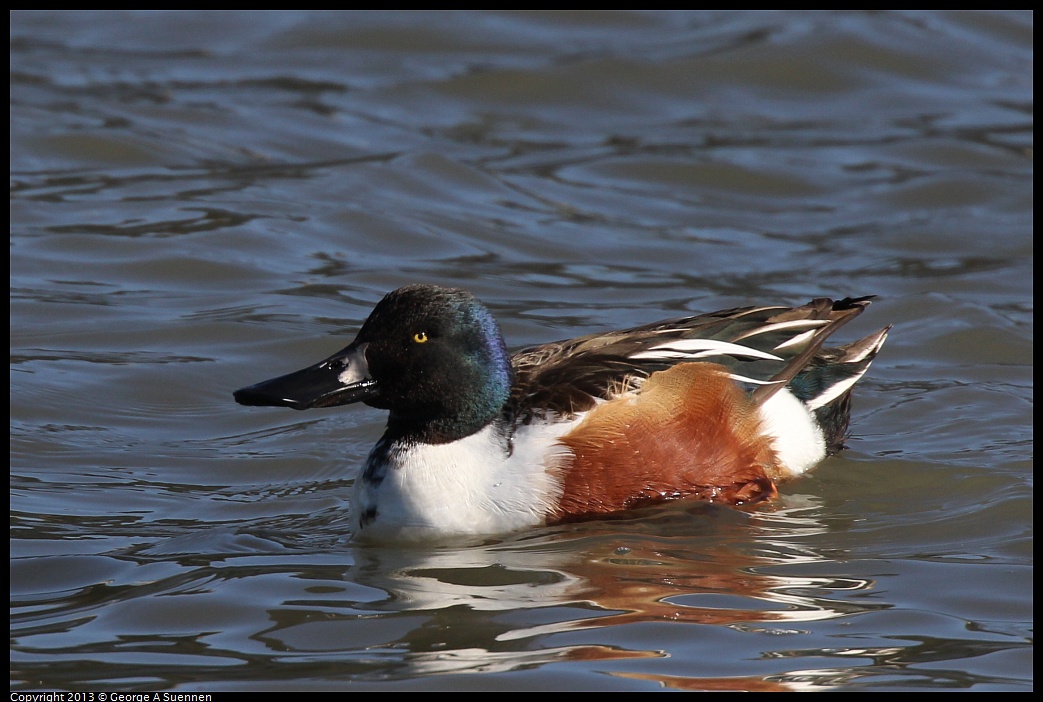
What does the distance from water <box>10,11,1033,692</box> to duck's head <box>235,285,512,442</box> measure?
52 centimetres

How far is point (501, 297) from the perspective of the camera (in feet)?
29.8

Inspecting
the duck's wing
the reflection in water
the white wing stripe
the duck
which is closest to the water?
the reflection in water

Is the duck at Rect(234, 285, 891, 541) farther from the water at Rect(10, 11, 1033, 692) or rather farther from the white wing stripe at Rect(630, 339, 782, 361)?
the water at Rect(10, 11, 1033, 692)

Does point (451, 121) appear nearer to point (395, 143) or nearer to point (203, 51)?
point (395, 143)

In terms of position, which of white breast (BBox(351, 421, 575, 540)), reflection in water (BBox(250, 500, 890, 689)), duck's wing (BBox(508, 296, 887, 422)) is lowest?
reflection in water (BBox(250, 500, 890, 689))

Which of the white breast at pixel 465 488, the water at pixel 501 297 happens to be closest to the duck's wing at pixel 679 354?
the white breast at pixel 465 488

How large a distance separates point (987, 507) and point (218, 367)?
3.97 metres

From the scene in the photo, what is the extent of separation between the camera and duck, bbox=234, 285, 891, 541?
5.59 m

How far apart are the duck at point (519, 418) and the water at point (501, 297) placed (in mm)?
133

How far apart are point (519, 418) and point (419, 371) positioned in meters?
0.42

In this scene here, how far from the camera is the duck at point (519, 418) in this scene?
559 centimetres

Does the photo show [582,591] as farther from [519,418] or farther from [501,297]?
[501,297]

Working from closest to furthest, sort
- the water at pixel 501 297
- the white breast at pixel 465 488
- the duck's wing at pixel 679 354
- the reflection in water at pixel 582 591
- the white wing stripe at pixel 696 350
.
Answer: the reflection in water at pixel 582 591, the water at pixel 501 297, the white breast at pixel 465 488, the duck's wing at pixel 679 354, the white wing stripe at pixel 696 350

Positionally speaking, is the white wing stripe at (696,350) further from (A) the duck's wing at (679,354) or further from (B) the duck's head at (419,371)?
(B) the duck's head at (419,371)
